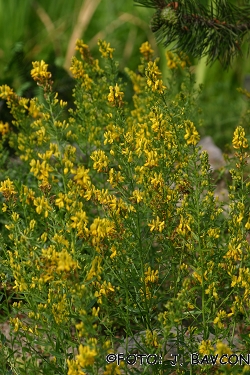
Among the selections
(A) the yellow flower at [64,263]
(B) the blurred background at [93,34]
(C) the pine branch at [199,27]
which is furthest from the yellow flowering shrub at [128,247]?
(B) the blurred background at [93,34]

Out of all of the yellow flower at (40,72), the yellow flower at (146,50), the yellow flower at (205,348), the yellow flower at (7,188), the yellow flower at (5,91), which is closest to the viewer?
the yellow flower at (205,348)

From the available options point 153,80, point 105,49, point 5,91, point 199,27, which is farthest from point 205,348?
point 199,27

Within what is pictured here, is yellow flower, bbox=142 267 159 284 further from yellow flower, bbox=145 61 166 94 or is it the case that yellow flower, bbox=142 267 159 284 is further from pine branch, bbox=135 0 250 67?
pine branch, bbox=135 0 250 67

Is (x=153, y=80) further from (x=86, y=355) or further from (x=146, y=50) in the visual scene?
(x=86, y=355)

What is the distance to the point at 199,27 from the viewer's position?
12.4 feet

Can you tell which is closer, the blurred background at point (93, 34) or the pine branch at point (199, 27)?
the pine branch at point (199, 27)

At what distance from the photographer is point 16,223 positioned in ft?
9.10

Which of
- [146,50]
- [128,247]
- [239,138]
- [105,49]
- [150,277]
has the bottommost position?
[150,277]

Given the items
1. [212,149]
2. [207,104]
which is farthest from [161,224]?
[207,104]

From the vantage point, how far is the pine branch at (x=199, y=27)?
3.68m

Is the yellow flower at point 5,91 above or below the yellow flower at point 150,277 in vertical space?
above

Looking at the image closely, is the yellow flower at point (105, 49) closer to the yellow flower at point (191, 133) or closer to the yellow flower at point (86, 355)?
the yellow flower at point (191, 133)

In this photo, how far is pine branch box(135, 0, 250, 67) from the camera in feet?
12.1

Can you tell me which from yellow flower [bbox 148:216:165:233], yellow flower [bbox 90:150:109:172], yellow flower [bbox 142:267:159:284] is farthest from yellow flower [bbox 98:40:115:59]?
yellow flower [bbox 142:267:159:284]
